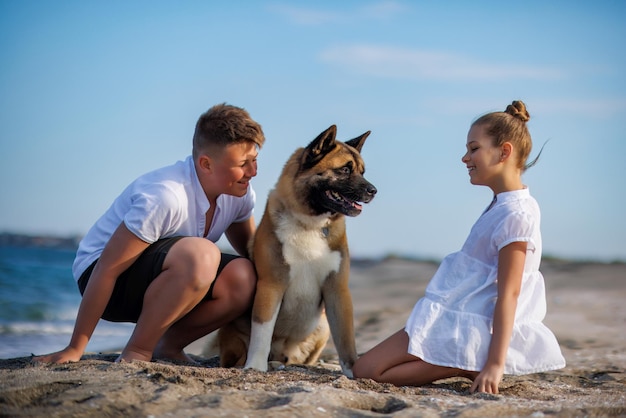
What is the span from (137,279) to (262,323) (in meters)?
0.77

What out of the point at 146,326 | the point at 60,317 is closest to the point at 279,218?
the point at 146,326

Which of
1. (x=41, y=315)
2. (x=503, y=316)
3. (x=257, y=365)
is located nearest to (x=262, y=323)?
(x=257, y=365)

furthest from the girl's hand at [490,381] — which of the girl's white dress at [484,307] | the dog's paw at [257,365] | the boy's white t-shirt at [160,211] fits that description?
the boy's white t-shirt at [160,211]

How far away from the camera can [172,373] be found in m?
3.51

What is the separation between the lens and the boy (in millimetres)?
4008

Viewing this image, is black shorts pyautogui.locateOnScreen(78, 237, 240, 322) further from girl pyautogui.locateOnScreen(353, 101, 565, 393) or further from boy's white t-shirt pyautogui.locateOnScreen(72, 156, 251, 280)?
girl pyautogui.locateOnScreen(353, 101, 565, 393)

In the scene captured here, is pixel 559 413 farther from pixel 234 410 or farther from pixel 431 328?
pixel 234 410

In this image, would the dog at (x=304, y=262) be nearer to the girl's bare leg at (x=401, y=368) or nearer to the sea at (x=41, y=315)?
the girl's bare leg at (x=401, y=368)

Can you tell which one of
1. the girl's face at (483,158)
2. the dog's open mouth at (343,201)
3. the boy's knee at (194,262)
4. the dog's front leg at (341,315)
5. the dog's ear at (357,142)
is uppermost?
the dog's ear at (357,142)

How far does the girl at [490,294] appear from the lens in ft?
11.9

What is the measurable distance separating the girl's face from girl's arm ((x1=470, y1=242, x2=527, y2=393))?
0.42 meters

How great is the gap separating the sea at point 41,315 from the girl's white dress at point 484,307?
3577 mm

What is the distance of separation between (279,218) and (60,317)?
7201 mm

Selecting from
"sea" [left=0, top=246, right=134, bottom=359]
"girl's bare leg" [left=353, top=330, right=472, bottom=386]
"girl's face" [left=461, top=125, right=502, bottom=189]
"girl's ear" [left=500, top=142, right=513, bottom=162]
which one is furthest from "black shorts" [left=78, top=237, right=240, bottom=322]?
"sea" [left=0, top=246, right=134, bottom=359]
